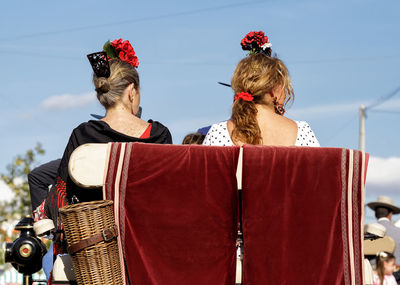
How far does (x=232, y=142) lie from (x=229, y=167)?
17.5 inches

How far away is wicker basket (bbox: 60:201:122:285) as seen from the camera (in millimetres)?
3109

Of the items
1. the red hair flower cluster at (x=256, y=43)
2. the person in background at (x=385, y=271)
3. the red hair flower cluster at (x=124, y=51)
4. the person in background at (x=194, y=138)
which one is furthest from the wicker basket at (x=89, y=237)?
the person in background at (x=385, y=271)

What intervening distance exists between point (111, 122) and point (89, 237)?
3.27ft

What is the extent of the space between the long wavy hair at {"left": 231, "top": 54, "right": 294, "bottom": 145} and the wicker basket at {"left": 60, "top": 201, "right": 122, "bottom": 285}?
0.91 m

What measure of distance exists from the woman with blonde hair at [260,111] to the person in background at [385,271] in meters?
4.66

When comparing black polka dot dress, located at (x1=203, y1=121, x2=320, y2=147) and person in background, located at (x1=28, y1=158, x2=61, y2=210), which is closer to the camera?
black polka dot dress, located at (x1=203, y1=121, x2=320, y2=147)

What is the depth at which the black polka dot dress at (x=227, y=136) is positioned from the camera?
379 cm

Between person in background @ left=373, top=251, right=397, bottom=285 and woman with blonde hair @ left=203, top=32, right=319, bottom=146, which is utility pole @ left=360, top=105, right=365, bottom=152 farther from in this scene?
woman with blonde hair @ left=203, top=32, right=319, bottom=146

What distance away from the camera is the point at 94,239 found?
3123 millimetres

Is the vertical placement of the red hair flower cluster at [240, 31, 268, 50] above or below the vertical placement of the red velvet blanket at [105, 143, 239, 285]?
above

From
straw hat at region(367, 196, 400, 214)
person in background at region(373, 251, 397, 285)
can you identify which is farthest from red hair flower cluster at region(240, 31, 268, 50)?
straw hat at region(367, 196, 400, 214)

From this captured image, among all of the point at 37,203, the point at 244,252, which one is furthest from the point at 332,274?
the point at 37,203

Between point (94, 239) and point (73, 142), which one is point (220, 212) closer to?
point (94, 239)

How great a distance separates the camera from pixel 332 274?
3.36 m
